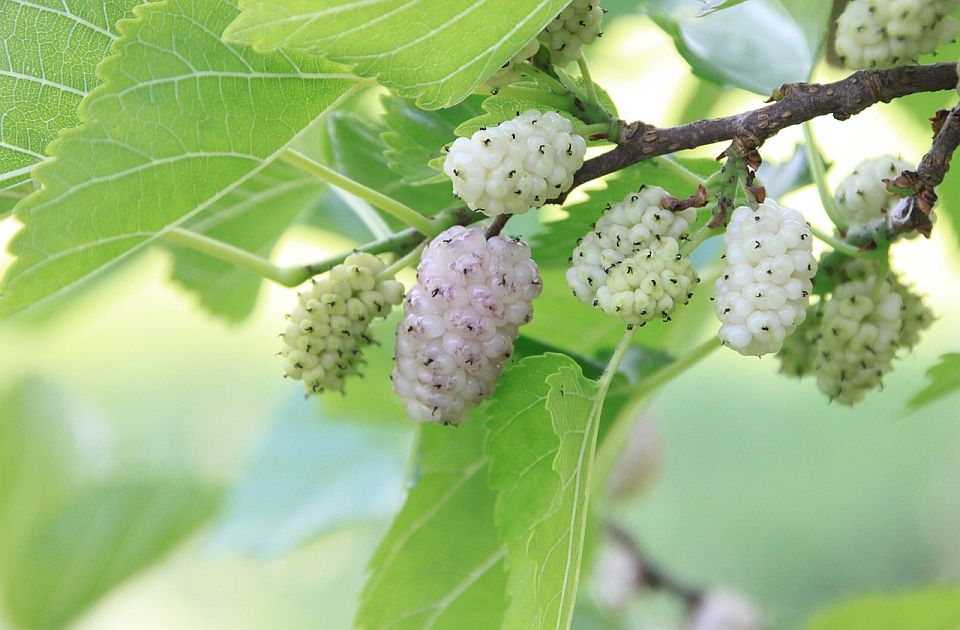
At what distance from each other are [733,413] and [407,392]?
2.87m

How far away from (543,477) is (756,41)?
0.52m

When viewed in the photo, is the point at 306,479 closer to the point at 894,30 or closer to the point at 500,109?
the point at 500,109

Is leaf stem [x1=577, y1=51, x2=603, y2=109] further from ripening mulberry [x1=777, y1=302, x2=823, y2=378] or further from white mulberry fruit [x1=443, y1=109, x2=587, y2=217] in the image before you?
ripening mulberry [x1=777, y1=302, x2=823, y2=378]

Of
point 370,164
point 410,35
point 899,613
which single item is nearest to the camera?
point 410,35

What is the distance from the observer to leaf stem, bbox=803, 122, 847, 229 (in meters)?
0.77

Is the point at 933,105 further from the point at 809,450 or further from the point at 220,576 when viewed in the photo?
the point at 220,576

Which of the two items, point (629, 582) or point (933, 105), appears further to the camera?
point (629, 582)

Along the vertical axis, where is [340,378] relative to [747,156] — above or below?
below

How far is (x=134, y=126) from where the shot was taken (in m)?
0.55

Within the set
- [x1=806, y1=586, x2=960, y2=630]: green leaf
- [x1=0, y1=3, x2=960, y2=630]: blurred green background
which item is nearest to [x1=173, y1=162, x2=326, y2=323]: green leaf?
[x1=0, y1=3, x2=960, y2=630]: blurred green background

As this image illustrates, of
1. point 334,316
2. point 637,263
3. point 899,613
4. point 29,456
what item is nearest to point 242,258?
point 334,316

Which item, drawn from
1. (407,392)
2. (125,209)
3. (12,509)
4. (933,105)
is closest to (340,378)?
(407,392)

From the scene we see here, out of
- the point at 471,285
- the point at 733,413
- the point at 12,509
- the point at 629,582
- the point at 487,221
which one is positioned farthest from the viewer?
the point at 733,413

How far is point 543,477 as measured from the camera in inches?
25.1
